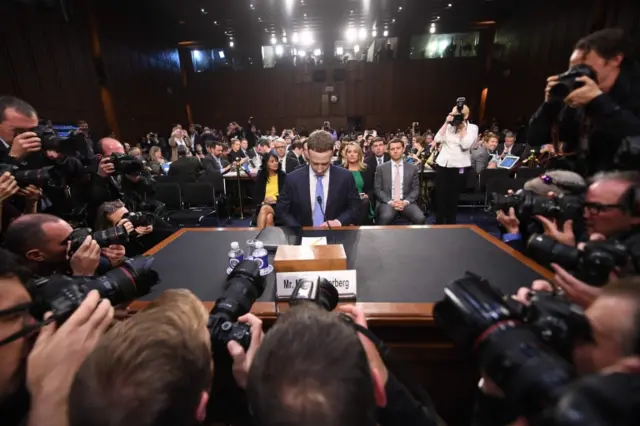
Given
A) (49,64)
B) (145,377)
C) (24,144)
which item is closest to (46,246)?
(24,144)

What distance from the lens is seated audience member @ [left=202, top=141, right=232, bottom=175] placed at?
5682 mm

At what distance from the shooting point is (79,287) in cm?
85

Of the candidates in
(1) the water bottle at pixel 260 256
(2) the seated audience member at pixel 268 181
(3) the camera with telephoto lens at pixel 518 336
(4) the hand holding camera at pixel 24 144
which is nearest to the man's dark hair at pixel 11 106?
(4) the hand holding camera at pixel 24 144

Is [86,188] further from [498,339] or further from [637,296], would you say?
[637,296]

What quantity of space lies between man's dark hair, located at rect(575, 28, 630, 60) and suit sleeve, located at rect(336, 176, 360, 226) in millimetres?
1608

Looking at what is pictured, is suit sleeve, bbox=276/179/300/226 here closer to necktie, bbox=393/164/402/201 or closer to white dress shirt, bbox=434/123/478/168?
necktie, bbox=393/164/402/201

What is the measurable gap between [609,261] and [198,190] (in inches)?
167

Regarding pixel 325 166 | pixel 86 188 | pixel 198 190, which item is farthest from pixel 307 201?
pixel 198 190

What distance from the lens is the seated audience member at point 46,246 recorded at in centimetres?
133

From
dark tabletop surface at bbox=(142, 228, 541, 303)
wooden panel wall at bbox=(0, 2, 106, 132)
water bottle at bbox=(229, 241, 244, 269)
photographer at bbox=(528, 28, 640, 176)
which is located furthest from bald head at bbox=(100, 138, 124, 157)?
wooden panel wall at bbox=(0, 2, 106, 132)

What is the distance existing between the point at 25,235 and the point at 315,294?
4.36 ft

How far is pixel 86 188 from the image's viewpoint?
2.55 meters

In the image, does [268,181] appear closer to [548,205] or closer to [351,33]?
[548,205]

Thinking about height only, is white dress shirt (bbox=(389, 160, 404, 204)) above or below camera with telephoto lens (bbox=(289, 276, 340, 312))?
below
